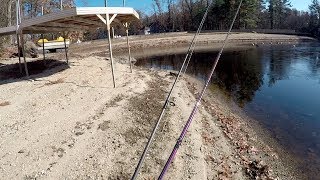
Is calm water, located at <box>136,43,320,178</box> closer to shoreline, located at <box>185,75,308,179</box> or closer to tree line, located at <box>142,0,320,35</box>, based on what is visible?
shoreline, located at <box>185,75,308,179</box>

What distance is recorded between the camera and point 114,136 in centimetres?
1136

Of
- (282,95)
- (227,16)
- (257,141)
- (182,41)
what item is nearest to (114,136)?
(257,141)

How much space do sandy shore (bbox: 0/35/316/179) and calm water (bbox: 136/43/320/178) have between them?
1.43m

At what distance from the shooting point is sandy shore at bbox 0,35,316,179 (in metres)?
9.38

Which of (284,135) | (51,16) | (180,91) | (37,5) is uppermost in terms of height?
(37,5)

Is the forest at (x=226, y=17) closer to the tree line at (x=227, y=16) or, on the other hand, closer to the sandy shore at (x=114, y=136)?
the tree line at (x=227, y=16)

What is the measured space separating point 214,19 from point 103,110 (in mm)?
82539

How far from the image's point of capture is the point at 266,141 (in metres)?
12.9

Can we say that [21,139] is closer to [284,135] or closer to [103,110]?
[103,110]

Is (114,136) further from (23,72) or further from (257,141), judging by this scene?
(23,72)

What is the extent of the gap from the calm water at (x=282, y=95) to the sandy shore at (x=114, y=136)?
1.43 meters

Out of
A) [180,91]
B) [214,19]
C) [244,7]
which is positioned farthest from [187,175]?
[214,19]

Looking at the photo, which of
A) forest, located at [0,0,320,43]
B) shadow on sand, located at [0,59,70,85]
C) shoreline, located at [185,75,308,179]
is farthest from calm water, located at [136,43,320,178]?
forest, located at [0,0,320,43]

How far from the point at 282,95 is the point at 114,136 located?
1334 centimetres
